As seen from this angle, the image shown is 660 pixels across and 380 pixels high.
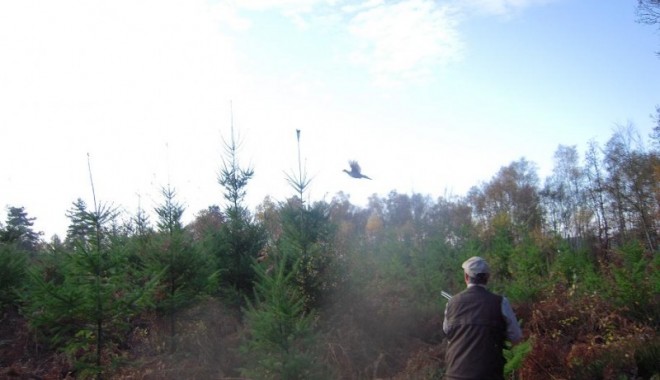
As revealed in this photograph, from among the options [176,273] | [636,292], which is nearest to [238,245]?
[176,273]

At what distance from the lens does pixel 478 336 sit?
510 cm

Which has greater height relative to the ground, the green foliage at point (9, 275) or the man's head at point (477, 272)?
the green foliage at point (9, 275)

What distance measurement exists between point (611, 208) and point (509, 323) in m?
50.5

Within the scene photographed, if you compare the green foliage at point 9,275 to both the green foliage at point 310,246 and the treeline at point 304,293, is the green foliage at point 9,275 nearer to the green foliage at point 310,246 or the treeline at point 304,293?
the treeline at point 304,293

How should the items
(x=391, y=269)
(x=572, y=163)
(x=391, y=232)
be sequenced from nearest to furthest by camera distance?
(x=391, y=269) < (x=391, y=232) < (x=572, y=163)

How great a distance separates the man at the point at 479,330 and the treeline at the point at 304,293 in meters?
2.97

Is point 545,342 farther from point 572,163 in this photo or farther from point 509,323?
point 572,163

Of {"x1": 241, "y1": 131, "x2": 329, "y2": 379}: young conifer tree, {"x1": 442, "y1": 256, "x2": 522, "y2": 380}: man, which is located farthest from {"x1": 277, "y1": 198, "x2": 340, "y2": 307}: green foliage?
{"x1": 442, "y1": 256, "x2": 522, "y2": 380}: man

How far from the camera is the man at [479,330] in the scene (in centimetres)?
509

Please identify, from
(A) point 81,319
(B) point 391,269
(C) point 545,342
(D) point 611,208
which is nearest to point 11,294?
(A) point 81,319

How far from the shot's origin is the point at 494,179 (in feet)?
243

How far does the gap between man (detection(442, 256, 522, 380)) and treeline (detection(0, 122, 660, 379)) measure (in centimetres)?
297

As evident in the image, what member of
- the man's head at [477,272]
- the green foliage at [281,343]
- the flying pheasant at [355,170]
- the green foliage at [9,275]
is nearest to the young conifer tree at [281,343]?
the green foliage at [281,343]

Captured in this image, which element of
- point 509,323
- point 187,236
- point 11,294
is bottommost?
point 509,323
